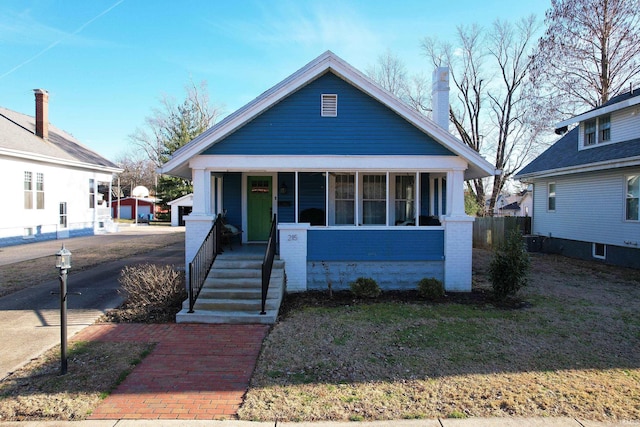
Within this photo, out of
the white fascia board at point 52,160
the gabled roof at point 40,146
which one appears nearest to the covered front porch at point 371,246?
the white fascia board at point 52,160

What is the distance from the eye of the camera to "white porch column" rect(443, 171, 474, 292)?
9.64 meters

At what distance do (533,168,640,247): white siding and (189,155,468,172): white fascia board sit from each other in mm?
8039

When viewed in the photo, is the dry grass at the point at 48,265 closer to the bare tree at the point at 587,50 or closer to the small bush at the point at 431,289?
the small bush at the point at 431,289

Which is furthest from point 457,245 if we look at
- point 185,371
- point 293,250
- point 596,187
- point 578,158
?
point 578,158

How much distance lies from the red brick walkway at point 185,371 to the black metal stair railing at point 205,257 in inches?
51.3

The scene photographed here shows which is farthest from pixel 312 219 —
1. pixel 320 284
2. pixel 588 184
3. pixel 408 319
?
pixel 588 184

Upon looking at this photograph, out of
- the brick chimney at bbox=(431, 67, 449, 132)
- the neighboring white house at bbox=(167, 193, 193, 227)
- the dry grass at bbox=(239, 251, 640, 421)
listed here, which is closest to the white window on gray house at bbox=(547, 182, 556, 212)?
the brick chimney at bbox=(431, 67, 449, 132)

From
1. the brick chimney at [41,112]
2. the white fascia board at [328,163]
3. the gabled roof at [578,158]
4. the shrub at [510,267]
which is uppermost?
the brick chimney at [41,112]

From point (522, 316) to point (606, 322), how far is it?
147 centimetres

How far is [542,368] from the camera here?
17.1 feet

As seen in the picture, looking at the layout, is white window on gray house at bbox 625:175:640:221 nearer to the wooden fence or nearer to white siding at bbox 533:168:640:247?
white siding at bbox 533:168:640:247

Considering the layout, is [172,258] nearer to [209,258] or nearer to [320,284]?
[209,258]

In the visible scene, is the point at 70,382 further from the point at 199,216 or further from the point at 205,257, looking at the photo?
the point at 199,216

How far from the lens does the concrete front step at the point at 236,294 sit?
7.21 m
